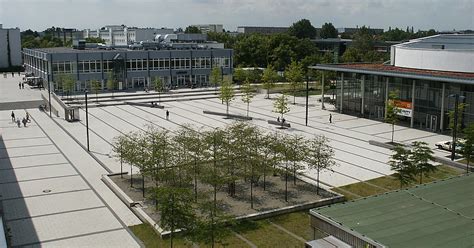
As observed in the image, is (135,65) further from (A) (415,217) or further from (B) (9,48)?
(A) (415,217)

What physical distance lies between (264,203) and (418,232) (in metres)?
9.24

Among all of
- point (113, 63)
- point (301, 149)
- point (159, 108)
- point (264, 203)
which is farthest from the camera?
point (113, 63)

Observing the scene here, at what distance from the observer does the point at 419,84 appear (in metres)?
40.9

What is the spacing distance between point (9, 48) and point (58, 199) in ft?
302

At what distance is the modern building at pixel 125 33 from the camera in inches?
4852

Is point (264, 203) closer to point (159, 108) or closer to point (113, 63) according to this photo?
point (159, 108)

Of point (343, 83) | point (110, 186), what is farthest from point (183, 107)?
point (110, 186)

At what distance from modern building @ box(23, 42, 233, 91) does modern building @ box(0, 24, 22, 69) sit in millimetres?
32090

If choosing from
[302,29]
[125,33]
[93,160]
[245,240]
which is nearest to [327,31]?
[302,29]

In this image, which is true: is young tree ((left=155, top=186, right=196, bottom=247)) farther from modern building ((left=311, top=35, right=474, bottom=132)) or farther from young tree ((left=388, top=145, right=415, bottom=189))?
modern building ((left=311, top=35, right=474, bottom=132))

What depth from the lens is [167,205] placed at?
49.9 ft

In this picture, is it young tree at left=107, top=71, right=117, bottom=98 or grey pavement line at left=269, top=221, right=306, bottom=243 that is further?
young tree at left=107, top=71, right=117, bottom=98

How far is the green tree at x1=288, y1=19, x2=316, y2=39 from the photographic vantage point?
143125mm

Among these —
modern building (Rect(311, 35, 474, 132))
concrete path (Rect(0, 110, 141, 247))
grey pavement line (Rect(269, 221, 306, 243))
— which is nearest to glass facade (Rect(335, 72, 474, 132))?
modern building (Rect(311, 35, 474, 132))
